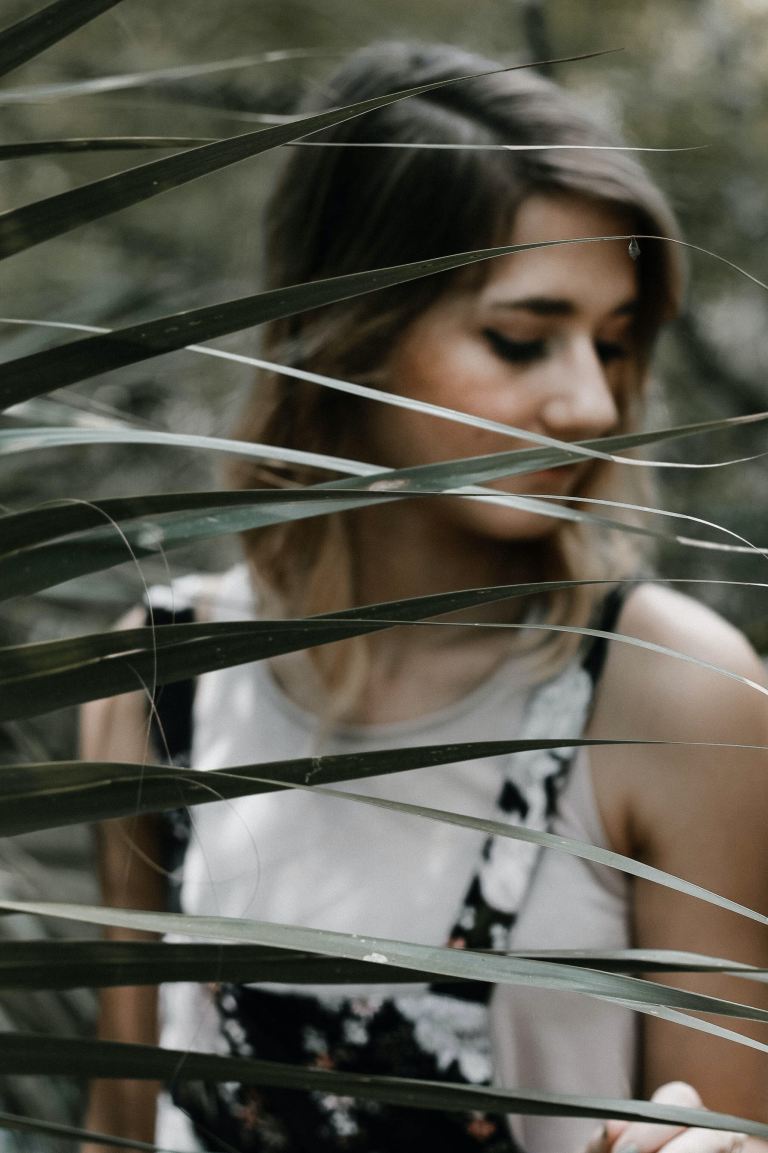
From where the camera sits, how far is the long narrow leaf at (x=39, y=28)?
37 cm

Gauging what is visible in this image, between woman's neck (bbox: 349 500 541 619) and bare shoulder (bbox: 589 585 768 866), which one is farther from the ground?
woman's neck (bbox: 349 500 541 619)

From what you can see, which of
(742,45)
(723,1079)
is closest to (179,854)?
(723,1079)

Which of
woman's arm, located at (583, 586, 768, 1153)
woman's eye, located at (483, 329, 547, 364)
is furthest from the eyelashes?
woman's arm, located at (583, 586, 768, 1153)

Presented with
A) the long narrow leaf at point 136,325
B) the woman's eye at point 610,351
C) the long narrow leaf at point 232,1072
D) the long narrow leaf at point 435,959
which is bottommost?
the long narrow leaf at point 232,1072

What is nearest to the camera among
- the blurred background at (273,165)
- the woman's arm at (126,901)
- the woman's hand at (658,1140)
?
the woman's hand at (658,1140)

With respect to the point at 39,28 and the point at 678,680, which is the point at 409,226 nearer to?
the point at 678,680

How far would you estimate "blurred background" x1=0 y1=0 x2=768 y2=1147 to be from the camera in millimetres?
1885

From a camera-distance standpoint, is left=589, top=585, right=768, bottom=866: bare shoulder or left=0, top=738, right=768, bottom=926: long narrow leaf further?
left=589, top=585, right=768, bottom=866: bare shoulder

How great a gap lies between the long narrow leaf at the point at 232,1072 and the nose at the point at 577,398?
648mm

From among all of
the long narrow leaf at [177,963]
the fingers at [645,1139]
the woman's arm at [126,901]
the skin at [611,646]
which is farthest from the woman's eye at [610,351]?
the long narrow leaf at [177,963]

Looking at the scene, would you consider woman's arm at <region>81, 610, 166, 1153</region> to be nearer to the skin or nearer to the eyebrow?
the skin

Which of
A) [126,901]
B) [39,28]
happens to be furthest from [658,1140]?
[126,901]

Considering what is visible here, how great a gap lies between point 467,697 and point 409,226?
404 mm

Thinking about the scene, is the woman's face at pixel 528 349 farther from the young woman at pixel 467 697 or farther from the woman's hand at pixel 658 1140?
the woman's hand at pixel 658 1140
